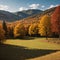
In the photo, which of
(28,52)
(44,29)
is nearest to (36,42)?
(44,29)

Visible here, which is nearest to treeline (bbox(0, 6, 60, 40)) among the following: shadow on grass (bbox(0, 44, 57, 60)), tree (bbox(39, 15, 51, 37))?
tree (bbox(39, 15, 51, 37))

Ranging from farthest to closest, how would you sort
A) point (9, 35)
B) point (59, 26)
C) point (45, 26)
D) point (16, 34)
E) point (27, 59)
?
point (9, 35) < point (16, 34) < point (45, 26) < point (59, 26) < point (27, 59)

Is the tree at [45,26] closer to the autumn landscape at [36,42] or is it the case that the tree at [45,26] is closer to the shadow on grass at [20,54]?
the autumn landscape at [36,42]

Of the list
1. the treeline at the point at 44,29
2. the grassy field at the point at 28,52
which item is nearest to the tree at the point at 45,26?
the treeline at the point at 44,29

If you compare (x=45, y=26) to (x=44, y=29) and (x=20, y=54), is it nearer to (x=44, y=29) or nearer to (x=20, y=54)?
(x=44, y=29)

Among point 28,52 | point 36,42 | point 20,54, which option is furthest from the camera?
point 36,42

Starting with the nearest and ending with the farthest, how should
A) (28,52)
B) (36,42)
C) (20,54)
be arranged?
1. (20,54)
2. (28,52)
3. (36,42)

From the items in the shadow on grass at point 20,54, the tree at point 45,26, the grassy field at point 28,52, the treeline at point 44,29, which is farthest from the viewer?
the tree at point 45,26

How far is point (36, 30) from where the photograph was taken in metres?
133

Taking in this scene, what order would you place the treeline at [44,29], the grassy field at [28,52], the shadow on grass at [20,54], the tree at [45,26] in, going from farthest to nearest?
the tree at [45,26] → the treeline at [44,29] → the shadow on grass at [20,54] → the grassy field at [28,52]

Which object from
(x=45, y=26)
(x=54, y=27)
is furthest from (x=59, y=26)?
(x=45, y=26)

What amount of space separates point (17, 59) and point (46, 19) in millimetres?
60292

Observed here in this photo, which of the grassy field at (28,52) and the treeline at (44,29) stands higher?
the treeline at (44,29)

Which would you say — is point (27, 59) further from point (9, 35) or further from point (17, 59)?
point (9, 35)
